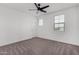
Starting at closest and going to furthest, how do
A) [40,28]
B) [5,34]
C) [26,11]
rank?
[40,28], [5,34], [26,11]

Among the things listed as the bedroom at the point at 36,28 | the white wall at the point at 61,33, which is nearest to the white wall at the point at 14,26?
the bedroom at the point at 36,28

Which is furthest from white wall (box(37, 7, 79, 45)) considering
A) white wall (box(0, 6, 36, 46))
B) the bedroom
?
white wall (box(0, 6, 36, 46))

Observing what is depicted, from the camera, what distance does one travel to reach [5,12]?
2.45 meters

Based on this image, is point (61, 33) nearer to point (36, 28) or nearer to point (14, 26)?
point (36, 28)

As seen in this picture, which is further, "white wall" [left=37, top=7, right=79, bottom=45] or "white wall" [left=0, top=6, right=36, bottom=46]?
"white wall" [left=0, top=6, right=36, bottom=46]

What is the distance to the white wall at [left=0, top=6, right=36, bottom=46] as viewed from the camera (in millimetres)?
2350

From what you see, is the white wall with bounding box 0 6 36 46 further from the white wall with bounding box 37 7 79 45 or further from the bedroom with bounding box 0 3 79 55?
the white wall with bounding box 37 7 79 45

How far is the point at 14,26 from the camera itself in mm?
2678

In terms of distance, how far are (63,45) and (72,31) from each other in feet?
2.27

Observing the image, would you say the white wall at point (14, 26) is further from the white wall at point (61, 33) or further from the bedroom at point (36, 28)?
the white wall at point (61, 33)

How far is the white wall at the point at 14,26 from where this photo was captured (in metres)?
2.35

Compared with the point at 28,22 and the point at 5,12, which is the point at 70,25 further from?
the point at 5,12
